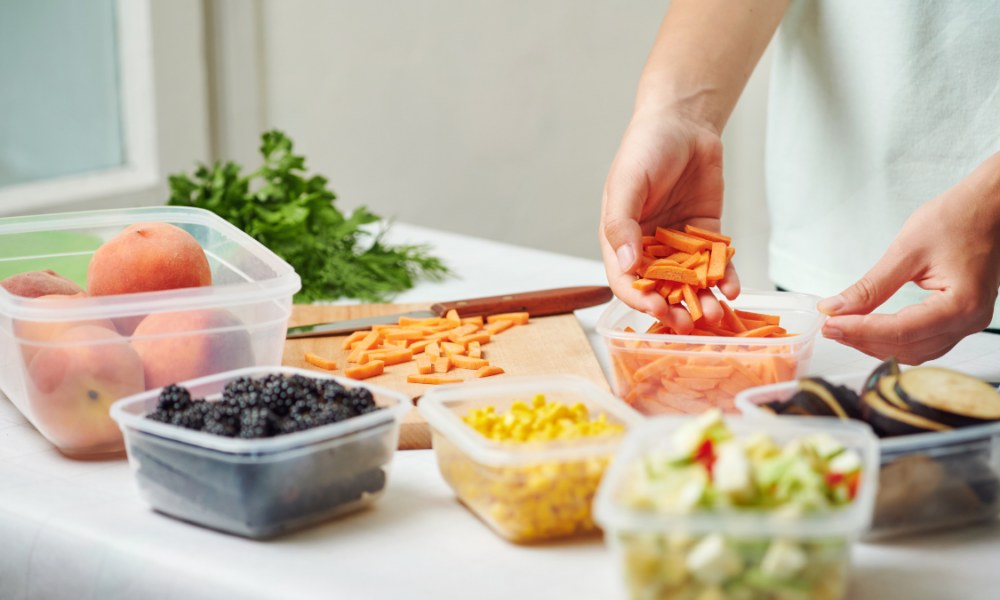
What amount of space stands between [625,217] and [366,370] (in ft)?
1.61

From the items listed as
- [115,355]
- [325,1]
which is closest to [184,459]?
[115,355]

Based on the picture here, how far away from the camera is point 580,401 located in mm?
984

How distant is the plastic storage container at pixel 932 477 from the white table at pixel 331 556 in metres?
0.03

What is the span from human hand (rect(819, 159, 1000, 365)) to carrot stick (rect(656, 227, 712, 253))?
0.21 meters

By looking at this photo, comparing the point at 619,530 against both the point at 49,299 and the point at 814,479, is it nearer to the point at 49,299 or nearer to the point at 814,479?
the point at 814,479

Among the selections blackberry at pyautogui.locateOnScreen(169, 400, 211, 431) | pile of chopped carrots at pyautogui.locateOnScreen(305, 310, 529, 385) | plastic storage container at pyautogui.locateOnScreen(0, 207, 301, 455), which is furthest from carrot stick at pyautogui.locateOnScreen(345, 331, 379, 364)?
blackberry at pyautogui.locateOnScreen(169, 400, 211, 431)

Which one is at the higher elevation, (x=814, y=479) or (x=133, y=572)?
(x=814, y=479)

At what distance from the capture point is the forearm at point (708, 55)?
1598mm

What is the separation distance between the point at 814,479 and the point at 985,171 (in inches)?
33.8

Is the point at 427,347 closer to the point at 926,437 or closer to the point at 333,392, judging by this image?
the point at 333,392

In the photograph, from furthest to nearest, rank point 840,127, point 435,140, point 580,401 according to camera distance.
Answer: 1. point 435,140
2. point 840,127
3. point 580,401

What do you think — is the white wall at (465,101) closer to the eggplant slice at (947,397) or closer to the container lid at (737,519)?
the eggplant slice at (947,397)

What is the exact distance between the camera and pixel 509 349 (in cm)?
151

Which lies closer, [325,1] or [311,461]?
[311,461]
